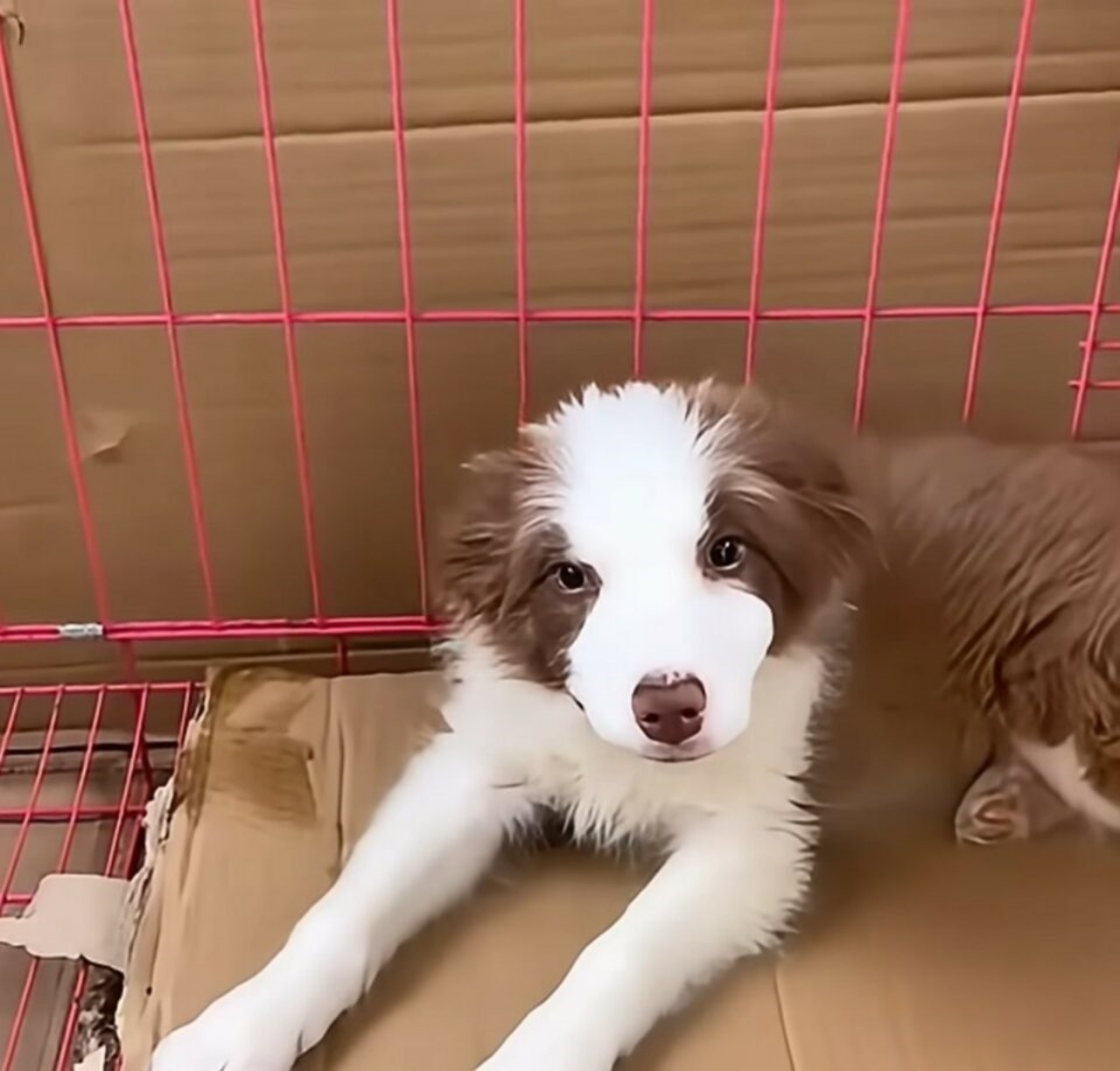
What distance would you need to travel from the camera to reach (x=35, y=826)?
1.92 m

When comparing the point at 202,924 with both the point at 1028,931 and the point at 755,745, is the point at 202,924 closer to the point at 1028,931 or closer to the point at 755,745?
the point at 755,745

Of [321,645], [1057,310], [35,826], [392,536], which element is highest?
[1057,310]

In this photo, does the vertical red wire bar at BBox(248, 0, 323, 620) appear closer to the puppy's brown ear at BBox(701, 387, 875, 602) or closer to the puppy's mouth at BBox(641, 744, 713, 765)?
the puppy's brown ear at BBox(701, 387, 875, 602)

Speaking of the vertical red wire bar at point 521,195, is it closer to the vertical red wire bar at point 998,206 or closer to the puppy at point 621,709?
the puppy at point 621,709

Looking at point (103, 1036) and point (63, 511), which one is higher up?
point (63, 511)

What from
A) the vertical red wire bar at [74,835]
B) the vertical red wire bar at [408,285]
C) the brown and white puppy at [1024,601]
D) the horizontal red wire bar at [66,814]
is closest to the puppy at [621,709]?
the brown and white puppy at [1024,601]

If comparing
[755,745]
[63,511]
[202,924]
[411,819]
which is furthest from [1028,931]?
[63,511]

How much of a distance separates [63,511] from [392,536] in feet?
1.07

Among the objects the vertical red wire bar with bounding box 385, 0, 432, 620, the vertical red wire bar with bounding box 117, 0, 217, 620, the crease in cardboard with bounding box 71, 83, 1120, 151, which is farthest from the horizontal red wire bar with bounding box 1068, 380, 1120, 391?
the vertical red wire bar with bounding box 117, 0, 217, 620

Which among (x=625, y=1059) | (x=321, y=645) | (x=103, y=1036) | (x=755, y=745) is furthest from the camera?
(x=321, y=645)

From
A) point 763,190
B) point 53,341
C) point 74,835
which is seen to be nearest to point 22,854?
point 74,835

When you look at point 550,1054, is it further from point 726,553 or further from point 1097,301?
point 1097,301

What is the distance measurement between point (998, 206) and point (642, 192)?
12.0 inches

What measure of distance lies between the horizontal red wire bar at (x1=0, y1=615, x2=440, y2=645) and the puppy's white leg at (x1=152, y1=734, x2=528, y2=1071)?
245mm
